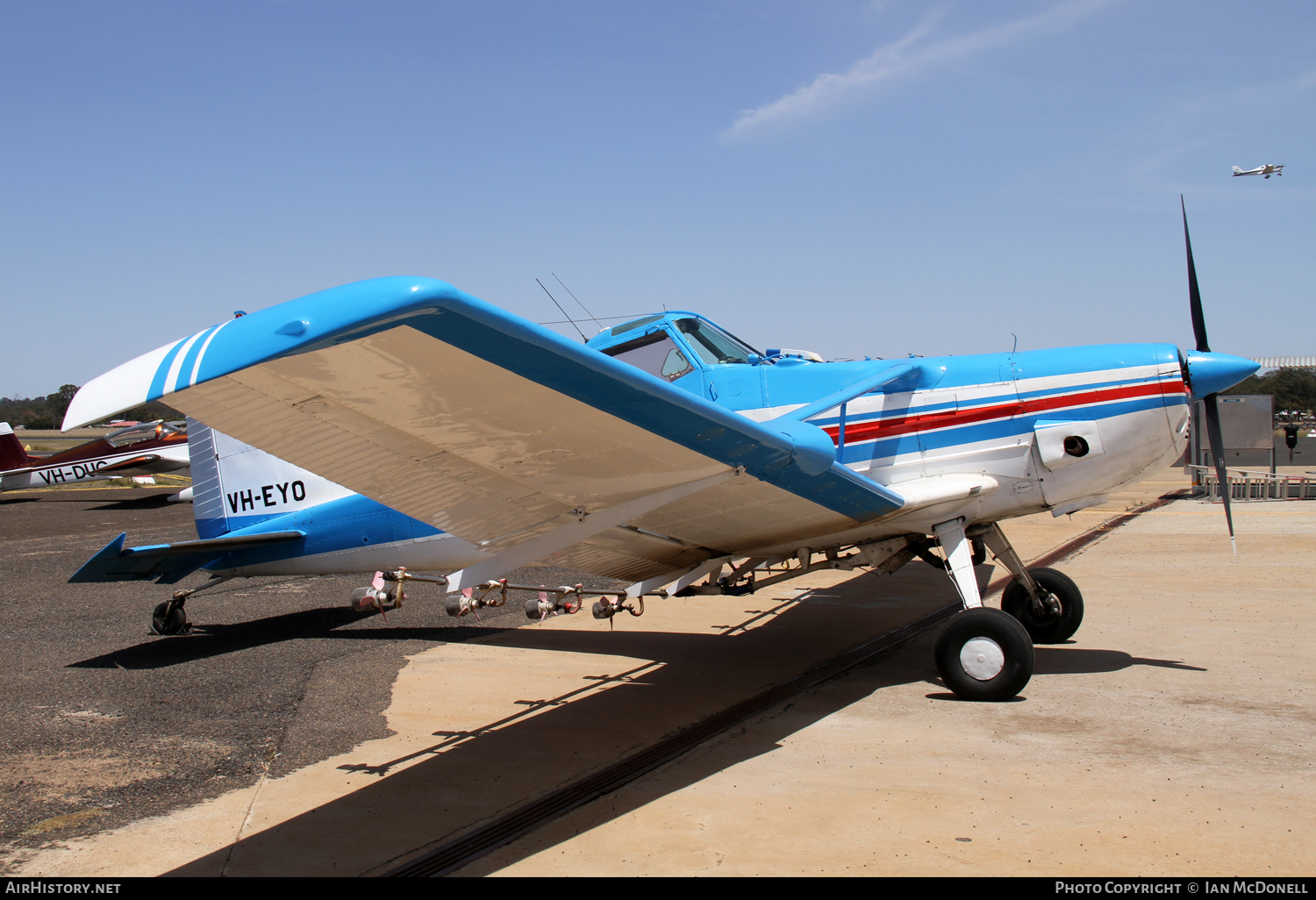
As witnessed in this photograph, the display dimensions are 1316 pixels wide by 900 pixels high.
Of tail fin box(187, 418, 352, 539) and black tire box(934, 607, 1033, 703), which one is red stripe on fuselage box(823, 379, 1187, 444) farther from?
tail fin box(187, 418, 352, 539)

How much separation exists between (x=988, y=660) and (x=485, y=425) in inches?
148

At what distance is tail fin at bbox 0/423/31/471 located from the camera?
28.5 metres

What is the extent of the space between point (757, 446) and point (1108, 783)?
7.83ft

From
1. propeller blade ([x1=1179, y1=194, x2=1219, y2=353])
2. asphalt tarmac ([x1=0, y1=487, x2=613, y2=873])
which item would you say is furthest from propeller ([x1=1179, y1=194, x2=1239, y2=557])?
asphalt tarmac ([x1=0, y1=487, x2=613, y2=873])

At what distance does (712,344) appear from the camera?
674cm

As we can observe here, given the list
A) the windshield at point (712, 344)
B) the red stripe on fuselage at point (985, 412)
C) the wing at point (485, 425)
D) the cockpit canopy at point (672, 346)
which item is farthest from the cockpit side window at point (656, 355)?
the wing at point (485, 425)

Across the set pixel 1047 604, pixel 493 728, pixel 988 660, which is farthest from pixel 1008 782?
pixel 1047 604

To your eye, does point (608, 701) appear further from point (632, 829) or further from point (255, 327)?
point (255, 327)

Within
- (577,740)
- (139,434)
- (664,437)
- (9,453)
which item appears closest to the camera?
(664,437)

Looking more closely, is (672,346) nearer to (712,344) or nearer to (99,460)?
(712,344)

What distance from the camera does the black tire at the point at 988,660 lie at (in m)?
5.54

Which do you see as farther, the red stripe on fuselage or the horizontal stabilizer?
the horizontal stabilizer

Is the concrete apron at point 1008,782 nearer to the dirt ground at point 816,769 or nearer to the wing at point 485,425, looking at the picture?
the dirt ground at point 816,769

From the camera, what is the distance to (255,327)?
2701mm
